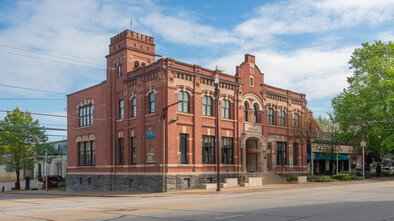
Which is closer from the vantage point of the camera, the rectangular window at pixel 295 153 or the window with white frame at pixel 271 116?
the window with white frame at pixel 271 116

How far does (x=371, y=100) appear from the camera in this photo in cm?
4369

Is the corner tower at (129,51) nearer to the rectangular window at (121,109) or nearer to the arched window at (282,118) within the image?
the rectangular window at (121,109)

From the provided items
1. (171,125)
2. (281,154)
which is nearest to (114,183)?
(171,125)

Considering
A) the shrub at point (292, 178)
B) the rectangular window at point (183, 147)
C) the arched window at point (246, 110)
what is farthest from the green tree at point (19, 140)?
the shrub at point (292, 178)

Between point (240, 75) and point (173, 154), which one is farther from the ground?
point (240, 75)

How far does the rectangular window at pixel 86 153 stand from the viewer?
38.8 m

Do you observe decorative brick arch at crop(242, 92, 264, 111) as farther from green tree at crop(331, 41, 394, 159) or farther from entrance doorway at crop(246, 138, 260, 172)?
green tree at crop(331, 41, 394, 159)

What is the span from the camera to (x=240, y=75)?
37.0m

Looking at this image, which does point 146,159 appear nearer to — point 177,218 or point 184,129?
point 184,129

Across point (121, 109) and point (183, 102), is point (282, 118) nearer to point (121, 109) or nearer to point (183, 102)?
point (183, 102)

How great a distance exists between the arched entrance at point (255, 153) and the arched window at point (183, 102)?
825 cm

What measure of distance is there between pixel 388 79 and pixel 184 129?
26.2 m

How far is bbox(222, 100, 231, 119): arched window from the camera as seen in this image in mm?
35250

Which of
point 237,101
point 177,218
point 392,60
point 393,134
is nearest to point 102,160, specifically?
point 237,101
